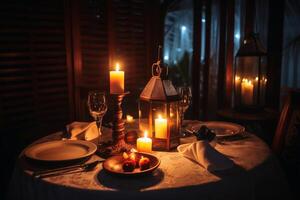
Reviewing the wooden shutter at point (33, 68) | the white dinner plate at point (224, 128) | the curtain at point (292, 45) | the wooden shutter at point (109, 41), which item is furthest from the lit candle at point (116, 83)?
the curtain at point (292, 45)

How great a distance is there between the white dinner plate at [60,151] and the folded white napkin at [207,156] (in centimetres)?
43

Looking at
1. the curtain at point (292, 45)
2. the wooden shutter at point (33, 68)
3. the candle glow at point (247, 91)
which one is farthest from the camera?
the curtain at point (292, 45)

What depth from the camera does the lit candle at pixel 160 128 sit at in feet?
4.64

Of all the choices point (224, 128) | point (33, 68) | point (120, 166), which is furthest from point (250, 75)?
point (33, 68)

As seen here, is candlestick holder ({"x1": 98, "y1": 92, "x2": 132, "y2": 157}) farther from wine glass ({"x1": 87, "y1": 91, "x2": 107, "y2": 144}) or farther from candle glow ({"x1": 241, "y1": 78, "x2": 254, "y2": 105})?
candle glow ({"x1": 241, "y1": 78, "x2": 254, "y2": 105})

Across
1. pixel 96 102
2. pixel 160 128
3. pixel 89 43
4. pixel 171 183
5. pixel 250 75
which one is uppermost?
pixel 89 43

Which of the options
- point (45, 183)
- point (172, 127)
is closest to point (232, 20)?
point (172, 127)

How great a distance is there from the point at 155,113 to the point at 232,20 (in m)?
2.15

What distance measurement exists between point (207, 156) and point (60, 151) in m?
0.67

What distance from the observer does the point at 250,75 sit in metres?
2.54

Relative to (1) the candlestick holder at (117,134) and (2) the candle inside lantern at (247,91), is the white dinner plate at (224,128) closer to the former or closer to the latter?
(1) the candlestick holder at (117,134)

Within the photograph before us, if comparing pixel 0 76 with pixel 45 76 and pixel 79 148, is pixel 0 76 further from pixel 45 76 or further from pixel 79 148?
pixel 79 148

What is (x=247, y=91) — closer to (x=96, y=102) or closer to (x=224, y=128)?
(x=224, y=128)

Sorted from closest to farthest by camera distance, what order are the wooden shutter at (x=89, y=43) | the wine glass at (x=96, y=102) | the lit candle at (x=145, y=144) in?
the lit candle at (x=145, y=144) < the wine glass at (x=96, y=102) < the wooden shutter at (x=89, y=43)
